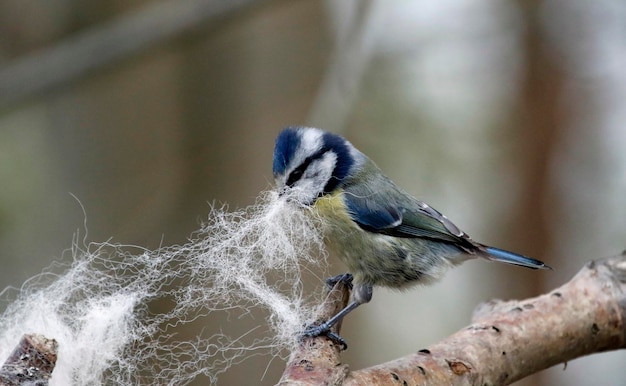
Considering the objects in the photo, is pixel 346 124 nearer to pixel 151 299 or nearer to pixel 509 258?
pixel 509 258

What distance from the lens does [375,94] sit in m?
2.50

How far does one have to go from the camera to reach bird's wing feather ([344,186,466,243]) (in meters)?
1.35

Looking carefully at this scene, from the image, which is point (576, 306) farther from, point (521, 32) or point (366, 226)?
point (521, 32)

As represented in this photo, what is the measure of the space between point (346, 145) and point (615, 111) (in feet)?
5.33

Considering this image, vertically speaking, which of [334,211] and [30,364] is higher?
[334,211]

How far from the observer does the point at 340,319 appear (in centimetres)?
111

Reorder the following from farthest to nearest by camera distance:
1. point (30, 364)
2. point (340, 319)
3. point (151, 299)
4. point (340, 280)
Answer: point (340, 280), point (340, 319), point (151, 299), point (30, 364)

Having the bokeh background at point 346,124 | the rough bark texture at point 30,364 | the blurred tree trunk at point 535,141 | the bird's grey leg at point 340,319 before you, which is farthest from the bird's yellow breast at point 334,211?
the blurred tree trunk at point 535,141

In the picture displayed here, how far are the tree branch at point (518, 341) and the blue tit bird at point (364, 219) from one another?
0.12 m

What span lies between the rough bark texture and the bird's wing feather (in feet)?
2.22

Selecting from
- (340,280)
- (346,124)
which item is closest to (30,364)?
(340,280)

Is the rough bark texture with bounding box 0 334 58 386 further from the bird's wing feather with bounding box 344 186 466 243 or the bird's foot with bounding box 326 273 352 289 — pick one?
the bird's wing feather with bounding box 344 186 466 243

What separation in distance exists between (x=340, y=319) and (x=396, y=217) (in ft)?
1.13

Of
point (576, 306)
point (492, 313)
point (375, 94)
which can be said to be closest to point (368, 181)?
point (492, 313)
